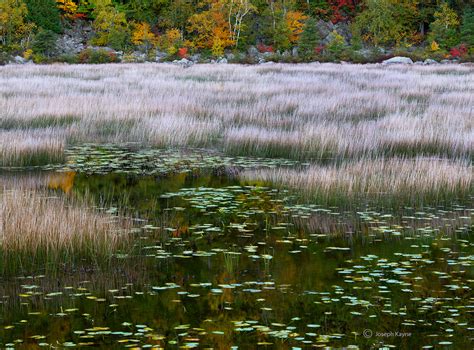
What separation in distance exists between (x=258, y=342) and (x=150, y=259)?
2288 millimetres

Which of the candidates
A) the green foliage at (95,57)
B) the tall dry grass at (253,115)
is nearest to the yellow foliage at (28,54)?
the green foliage at (95,57)

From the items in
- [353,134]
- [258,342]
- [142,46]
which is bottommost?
[258,342]

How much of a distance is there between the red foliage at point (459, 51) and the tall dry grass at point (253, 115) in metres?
30.7

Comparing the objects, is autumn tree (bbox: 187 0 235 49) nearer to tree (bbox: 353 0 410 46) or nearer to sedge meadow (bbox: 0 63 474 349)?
tree (bbox: 353 0 410 46)

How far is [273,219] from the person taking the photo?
31.0 ft

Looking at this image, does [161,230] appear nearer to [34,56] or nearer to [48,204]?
[48,204]

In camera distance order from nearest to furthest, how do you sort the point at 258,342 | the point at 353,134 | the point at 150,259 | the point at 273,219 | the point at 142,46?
the point at 258,342 → the point at 150,259 → the point at 273,219 → the point at 353,134 → the point at 142,46

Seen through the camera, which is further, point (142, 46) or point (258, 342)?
point (142, 46)

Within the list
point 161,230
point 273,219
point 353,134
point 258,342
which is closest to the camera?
point 258,342

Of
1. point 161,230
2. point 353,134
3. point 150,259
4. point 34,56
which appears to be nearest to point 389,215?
point 161,230

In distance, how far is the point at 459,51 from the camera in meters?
57.8

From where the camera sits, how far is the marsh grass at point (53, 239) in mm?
7199

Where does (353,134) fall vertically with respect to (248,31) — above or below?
below

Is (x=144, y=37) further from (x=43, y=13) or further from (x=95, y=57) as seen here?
(x=95, y=57)
